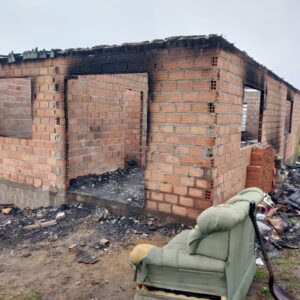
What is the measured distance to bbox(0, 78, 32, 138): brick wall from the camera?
799 centimetres

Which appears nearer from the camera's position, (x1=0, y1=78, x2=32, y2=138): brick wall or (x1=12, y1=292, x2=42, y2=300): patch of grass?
(x1=12, y1=292, x2=42, y2=300): patch of grass

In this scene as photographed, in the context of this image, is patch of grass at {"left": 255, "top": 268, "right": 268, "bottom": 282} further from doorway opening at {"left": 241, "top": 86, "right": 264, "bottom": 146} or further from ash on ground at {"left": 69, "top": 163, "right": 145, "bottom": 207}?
doorway opening at {"left": 241, "top": 86, "right": 264, "bottom": 146}

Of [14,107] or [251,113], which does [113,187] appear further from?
[251,113]

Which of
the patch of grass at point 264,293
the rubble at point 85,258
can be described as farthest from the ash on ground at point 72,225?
the patch of grass at point 264,293

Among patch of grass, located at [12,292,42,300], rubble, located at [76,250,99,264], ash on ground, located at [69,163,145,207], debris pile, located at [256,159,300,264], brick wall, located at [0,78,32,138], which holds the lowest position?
patch of grass, located at [12,292,42,300]

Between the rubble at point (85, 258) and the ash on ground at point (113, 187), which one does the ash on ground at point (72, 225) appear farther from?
the rubble at point (85, 258)

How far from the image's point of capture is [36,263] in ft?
14.3

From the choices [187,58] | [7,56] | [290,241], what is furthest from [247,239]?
[7,56]

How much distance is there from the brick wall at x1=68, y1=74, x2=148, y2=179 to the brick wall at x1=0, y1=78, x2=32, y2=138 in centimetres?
246

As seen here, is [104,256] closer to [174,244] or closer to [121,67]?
[174,244]

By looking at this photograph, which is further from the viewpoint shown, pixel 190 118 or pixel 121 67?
pixel 121 67

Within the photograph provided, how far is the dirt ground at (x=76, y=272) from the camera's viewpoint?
11.8ft

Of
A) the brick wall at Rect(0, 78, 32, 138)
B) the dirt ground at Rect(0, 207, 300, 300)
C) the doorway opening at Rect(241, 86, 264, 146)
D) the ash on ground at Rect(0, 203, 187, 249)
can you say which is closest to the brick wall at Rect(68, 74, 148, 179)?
the ash on ground at Rect(0, 203, 187, 249)

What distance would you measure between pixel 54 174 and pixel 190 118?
3.12 metres
